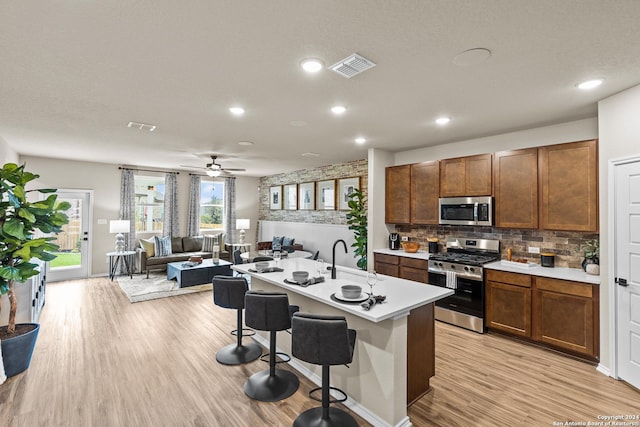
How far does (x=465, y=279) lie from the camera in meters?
4.15

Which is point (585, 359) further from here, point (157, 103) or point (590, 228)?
point (157, 103)

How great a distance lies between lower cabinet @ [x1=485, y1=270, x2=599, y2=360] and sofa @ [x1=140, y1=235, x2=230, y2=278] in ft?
20.8

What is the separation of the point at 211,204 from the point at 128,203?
2.20 meters

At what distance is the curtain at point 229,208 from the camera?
30.5 feet

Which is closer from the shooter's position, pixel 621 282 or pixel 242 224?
pixel 621 282

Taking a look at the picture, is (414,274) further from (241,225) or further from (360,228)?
(241,225)

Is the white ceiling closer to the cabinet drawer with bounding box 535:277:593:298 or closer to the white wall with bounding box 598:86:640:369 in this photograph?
the white wall with bounding box 598:86:640:369

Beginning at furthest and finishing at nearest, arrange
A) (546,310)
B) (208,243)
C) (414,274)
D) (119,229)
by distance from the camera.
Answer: (208,243) < (119,229) < (414,274) < (546,310)

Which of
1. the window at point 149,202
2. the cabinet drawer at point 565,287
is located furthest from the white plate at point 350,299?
the window at point 149,202

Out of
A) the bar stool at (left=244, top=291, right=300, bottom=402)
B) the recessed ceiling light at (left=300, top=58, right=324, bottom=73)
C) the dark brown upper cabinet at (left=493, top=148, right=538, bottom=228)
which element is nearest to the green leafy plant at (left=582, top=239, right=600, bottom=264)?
the dark brown upper cabinet at (left=493, top=148, right=538, bottom=228)

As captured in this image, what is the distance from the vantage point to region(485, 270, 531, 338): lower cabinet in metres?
3.67

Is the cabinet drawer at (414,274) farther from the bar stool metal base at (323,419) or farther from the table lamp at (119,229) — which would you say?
the table lamp at (119,229)

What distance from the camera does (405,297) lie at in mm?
2447

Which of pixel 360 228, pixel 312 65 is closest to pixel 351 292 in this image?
pixel 312 65
